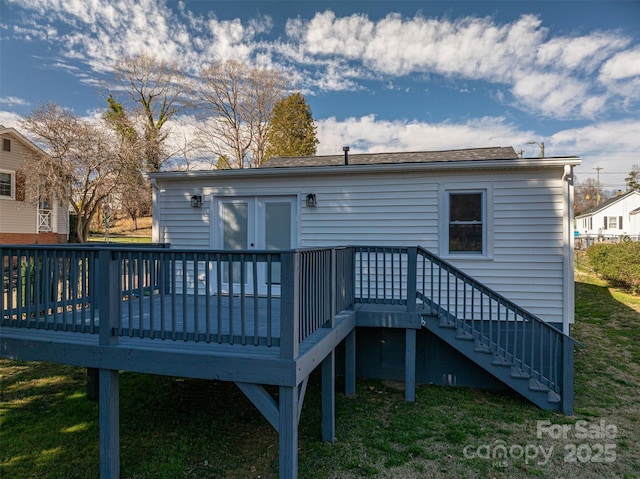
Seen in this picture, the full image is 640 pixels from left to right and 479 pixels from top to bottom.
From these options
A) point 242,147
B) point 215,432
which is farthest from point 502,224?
point 242,147

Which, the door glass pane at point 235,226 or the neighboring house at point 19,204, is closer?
the door glass pane at point 235,226

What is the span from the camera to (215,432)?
4273 millimetres

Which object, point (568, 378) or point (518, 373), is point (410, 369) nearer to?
point (518, 373)

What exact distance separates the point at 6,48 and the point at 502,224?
60.8 ft

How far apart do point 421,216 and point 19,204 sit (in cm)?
2043

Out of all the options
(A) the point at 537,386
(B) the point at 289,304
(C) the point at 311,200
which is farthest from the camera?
(C) the point at 311,200

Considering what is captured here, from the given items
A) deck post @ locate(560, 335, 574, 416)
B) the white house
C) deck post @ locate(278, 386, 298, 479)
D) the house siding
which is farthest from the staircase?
deck post @ locate(278, 386, 298, 479)

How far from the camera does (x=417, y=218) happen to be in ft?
20.0

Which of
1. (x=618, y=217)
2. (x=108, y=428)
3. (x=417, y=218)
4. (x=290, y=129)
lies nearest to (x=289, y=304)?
(x=108, y=428)

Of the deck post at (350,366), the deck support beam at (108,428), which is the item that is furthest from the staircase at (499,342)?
the deck support beam at (108,428)

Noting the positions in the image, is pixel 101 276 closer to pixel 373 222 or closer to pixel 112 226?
pixel 373 222

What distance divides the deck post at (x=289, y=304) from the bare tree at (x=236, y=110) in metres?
22.3

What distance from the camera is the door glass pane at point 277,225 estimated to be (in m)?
6.62

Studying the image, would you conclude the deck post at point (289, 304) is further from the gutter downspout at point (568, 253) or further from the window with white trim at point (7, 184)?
the window with white trim at point (7, 184)
